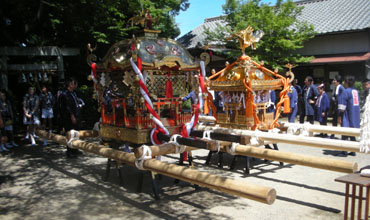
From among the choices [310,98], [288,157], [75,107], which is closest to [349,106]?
[310,98]

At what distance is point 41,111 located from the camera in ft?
33.7

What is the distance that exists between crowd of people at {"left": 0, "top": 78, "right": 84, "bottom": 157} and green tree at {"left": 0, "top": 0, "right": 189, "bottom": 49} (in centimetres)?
290

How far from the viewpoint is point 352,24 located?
14.9 metres

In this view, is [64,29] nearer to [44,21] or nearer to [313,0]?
[44,21]

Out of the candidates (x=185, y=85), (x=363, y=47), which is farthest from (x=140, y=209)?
(x=363, y=47)

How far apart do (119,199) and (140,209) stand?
1.95 feet

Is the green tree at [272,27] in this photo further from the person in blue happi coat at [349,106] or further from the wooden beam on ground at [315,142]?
the wooden beam on ground at [315,142]

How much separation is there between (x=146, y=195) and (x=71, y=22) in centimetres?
911

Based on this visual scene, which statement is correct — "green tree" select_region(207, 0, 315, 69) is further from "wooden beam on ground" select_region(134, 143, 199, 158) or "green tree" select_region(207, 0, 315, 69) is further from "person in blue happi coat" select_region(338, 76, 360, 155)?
"wooden beam on ground" select_region(134, 143, 199, 158)

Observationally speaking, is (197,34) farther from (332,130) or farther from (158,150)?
(158,150)

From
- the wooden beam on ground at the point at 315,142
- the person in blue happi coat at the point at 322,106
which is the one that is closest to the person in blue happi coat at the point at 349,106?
the person in blue happi coat at the point at 322,106

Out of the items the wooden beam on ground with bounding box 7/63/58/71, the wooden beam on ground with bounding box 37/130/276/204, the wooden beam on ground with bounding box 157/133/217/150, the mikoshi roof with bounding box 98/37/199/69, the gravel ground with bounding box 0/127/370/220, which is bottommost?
the gravel ground with bounding box 0/127/370/220

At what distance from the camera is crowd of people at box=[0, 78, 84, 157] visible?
8.02 m

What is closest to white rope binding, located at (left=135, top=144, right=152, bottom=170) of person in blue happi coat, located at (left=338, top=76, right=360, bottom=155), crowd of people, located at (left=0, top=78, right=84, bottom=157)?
crowd of people, located at (left=0, top=78, right=84, bottom=157)
